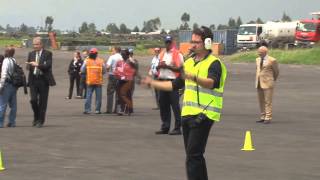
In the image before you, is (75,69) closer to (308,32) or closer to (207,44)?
(207,44)

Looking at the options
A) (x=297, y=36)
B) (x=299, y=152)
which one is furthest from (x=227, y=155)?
(x=297, y=36)

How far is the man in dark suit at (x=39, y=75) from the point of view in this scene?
47.6 feet

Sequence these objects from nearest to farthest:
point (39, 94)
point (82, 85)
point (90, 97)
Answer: point (39, 94)
point (90, 97)
point (82, 85)

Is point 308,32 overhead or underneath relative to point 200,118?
overhead

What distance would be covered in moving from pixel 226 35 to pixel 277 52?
14223 millimetres

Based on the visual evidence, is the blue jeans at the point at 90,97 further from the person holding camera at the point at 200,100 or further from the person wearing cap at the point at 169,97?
the person holding camera at the point at 200,100

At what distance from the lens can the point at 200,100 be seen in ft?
23.5

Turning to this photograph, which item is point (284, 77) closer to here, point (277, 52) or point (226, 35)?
point (277, 52)

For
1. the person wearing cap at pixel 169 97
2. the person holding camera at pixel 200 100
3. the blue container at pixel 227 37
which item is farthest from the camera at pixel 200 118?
the blue container at pixel 227 37

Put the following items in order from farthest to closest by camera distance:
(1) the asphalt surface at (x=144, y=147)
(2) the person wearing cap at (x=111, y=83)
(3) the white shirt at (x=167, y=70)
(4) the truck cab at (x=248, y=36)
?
(4) the truck cab at (x=248, y=36), (2) the person wearing cap at (x=111, y=83), (3) the white shirt at (x=167, y=70), (1) the asphalt surface at (x=144, y=147)

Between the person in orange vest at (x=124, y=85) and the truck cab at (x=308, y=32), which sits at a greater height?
the truck cab at (x=308, y=32)

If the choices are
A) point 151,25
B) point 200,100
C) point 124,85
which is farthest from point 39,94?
point 151,25

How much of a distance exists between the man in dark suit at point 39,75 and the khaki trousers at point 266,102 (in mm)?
4879

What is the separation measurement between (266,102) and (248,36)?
4979 cm
